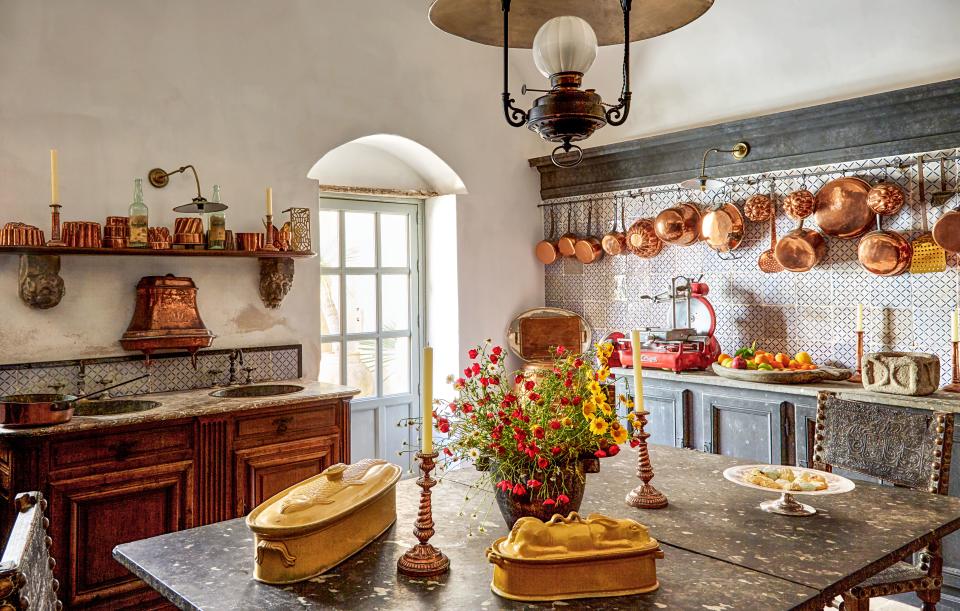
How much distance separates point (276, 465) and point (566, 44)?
2592 millimetres

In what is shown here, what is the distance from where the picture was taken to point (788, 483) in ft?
7.09

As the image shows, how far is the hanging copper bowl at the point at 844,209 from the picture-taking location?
392 centimetres

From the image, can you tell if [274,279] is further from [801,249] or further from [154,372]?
[801,249]

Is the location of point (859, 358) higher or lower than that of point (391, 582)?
higher

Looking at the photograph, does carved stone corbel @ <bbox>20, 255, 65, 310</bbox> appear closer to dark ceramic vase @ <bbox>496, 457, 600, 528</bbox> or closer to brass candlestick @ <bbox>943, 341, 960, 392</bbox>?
dark ceramic vase @ <bbox>496, 457, 600, 528</bbox>

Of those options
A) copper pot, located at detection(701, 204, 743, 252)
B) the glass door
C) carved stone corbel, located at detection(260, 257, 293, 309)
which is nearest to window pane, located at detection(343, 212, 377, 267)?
the glass door

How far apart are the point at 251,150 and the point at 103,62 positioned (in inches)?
31.8

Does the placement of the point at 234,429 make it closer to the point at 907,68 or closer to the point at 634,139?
the point at 634,139

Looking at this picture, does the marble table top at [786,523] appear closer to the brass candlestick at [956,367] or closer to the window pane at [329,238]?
the brass candlestick at [956,367]

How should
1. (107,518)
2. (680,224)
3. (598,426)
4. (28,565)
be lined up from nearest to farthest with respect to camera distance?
(28,565) → (598,426) → (107,518) → (680,224)

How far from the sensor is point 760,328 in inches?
177

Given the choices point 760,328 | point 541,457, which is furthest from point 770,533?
point 760,328

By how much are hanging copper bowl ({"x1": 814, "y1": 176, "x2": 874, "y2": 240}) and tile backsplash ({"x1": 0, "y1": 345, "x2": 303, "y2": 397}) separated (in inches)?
116

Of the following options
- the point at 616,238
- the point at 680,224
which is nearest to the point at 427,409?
the point at 680,224
